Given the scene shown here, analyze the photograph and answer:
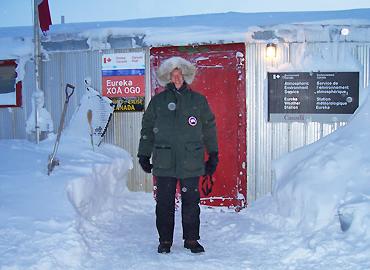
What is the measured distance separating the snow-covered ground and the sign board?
1.37 ft

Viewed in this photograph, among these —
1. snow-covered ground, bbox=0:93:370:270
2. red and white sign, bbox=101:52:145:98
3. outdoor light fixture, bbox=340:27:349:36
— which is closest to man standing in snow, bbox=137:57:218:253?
snow-covered ground, bbox=0:93:370:270

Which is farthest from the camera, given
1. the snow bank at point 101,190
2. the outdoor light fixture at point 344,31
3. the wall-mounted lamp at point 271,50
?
the wall-mounted lamp at point 271,50

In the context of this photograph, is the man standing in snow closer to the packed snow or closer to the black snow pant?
the black snow pant

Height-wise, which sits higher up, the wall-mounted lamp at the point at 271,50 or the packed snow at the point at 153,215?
the wall-mounted lamp at the point at 271,50

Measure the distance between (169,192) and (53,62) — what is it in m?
3.58

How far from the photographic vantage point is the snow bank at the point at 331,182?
4328mm

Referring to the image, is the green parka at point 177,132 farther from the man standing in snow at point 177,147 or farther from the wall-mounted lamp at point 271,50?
the wall-mounted lamp at point 271,50

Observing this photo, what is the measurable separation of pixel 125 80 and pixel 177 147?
A: 264 cm

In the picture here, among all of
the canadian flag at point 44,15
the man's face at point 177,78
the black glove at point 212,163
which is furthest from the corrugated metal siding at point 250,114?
the man's face at point 177,78

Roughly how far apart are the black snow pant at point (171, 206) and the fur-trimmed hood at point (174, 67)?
1026 mm

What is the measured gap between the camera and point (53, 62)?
6879 millimetres

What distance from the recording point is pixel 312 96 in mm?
6141

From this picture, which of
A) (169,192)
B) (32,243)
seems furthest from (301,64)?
(32,243)

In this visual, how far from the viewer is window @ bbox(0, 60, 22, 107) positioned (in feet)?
23.3
